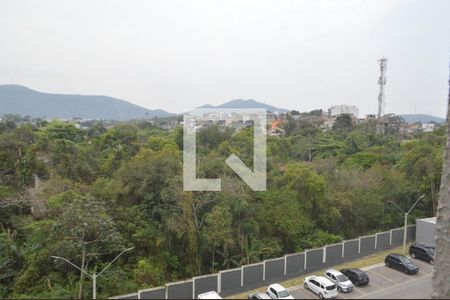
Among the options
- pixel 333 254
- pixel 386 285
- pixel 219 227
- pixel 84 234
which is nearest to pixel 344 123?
pixel 333 254

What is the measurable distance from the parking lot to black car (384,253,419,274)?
172mm

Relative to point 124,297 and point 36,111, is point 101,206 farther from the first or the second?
point 36,111

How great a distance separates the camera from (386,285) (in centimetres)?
1255

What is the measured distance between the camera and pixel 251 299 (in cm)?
1135

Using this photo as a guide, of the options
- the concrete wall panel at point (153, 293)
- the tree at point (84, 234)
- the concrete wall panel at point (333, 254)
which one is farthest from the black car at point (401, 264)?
the tree at point (84, 234)

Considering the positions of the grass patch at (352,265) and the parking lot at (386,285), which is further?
the grass patch at (352,265)

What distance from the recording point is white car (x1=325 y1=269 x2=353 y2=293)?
12.1m

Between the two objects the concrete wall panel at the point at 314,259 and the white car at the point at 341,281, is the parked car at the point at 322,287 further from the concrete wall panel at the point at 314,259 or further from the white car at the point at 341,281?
the concrete wall panel at the point at 314,259

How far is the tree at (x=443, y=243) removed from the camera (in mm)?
1941

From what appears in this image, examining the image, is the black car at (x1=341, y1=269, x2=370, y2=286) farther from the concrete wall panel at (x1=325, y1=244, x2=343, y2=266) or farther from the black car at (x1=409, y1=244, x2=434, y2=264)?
the black car at (x1=409, y1=244, x2=434, y2=264)

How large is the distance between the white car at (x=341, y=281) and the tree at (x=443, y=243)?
11336 mm

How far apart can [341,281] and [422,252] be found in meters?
5.07

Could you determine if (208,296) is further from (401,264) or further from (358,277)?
(401,264)

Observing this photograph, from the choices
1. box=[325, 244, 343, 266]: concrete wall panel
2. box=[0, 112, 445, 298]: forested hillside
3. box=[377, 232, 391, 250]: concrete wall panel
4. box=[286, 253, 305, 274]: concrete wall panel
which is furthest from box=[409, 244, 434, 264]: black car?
box=[286, 253, 305, 274]: concrete wall panel
